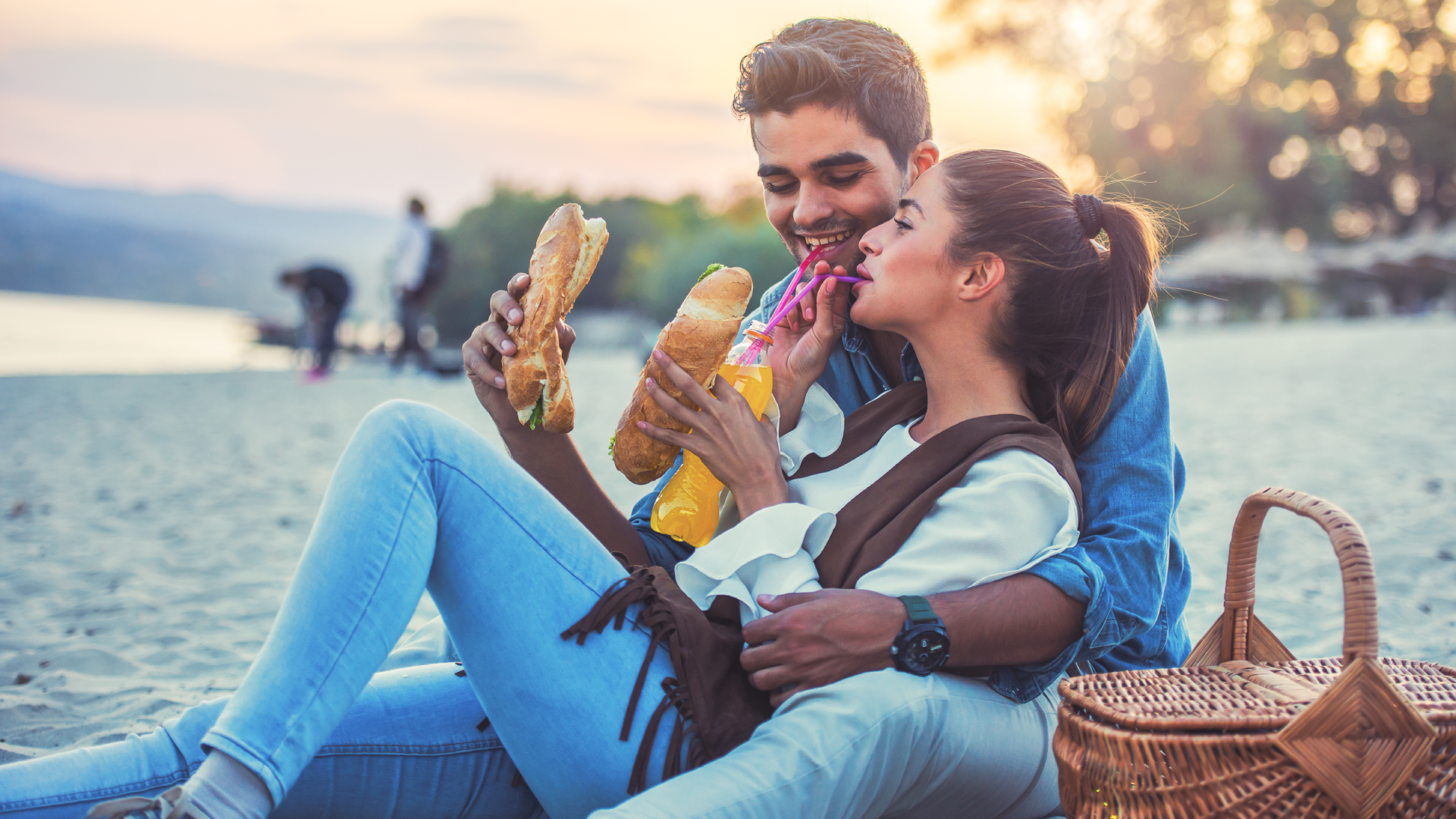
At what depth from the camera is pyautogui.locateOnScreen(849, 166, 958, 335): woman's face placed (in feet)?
7.25

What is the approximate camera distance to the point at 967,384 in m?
2.21

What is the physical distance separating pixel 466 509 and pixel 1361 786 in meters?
1.54

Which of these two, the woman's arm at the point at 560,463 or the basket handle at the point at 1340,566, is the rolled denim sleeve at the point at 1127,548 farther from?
the woman's arm at the point at 560,463

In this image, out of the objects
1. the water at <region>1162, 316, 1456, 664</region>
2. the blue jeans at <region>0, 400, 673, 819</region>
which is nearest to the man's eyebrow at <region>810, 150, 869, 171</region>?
the blue jeans at <region>0, 400, 673, 819</region>

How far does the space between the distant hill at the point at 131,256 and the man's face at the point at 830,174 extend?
50.4 metres

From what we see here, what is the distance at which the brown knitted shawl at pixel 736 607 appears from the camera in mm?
1833

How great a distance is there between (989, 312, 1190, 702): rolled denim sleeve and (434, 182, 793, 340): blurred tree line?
3257 centimetres

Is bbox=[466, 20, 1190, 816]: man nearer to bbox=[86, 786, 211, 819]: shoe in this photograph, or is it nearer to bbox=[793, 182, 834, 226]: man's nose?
bbox=[793, 182, 834, 226]: man's nose

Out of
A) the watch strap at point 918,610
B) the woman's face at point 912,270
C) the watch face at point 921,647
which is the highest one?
the woman's face at point 912,270

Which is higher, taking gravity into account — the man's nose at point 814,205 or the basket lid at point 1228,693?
the man's nose at point 814,205

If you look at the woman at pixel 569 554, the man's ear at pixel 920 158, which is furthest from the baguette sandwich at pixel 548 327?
the man's ear at pixel 920 158

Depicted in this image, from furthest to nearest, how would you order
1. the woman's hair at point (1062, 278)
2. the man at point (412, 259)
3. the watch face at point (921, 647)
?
the man at point (412, 259) → the woman's hair at point (1062, 278) → the watch face at point (921, 647)

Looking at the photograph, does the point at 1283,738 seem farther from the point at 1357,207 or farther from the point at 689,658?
the point at 1357,207

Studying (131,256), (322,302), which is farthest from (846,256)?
(131,256)
